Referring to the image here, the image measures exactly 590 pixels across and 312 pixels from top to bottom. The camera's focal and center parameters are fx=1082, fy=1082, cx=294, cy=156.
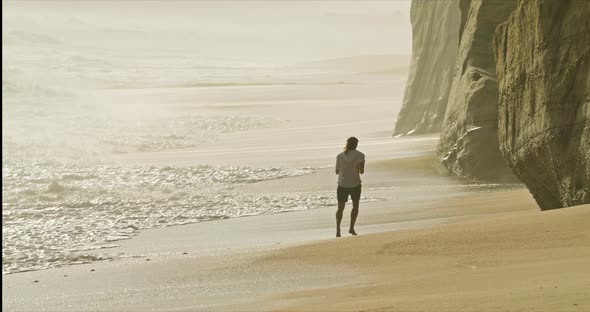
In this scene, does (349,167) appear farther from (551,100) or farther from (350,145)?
(551,100)

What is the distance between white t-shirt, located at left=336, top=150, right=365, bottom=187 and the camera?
13.4 metres

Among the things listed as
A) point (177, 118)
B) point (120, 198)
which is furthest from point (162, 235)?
point (177, 118)

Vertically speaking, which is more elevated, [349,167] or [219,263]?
[349,167]

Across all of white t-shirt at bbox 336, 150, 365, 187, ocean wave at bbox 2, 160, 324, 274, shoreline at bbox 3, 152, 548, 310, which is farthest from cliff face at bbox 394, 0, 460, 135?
white t-shirt at bbox 336, 150, 365, 187

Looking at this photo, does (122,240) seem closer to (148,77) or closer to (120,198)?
(120,198)

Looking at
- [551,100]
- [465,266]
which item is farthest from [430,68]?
[465,266]

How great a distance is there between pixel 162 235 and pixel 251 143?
16.3 m

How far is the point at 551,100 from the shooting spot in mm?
11094

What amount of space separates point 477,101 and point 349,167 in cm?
533

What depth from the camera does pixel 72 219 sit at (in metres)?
15.4

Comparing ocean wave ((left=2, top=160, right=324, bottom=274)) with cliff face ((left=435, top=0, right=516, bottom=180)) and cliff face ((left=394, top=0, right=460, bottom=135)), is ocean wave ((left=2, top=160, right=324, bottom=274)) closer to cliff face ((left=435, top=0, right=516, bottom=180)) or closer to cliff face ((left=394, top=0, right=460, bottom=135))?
cliff face ((left=435, top=0, right=516, bottom=180))

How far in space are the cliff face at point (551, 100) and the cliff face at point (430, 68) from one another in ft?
50.5

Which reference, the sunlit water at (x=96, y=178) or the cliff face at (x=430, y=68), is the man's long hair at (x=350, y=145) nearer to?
the sunlit water at (x=96, y=178)

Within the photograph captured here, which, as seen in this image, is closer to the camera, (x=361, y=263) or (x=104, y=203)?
(x=361, y=263)
